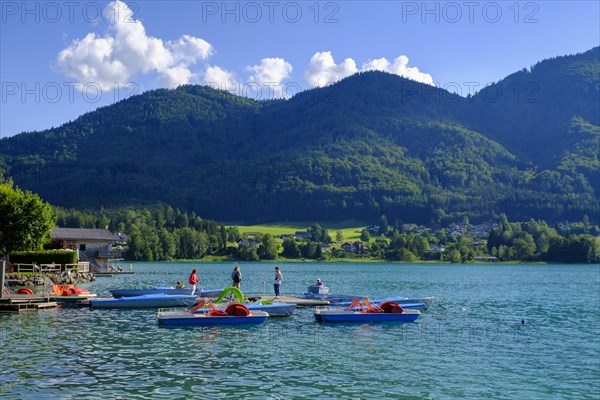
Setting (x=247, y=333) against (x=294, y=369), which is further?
(x=247, y=333)

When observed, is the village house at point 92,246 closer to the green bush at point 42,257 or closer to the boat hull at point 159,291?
the green bush at point 42,257

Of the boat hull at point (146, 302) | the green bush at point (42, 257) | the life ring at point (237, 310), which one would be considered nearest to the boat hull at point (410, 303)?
the boat hull at point (146, 302)

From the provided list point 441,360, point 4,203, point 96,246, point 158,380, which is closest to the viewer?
point 158,380

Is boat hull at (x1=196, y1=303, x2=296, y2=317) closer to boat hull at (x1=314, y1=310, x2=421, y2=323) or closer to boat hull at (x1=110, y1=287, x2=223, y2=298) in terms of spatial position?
boat hull at (x1=314, y1=310, x2=421, y2=323)

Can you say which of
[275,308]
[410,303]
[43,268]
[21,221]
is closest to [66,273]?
[43,268]

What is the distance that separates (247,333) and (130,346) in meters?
8.29

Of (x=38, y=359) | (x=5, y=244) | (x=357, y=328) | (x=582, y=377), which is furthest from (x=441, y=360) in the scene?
(x=5, y=244)

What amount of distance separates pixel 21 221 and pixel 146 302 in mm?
31412

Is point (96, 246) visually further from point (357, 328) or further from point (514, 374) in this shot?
point (514, 374)

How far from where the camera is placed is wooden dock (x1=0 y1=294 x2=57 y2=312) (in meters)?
Result: 45.3

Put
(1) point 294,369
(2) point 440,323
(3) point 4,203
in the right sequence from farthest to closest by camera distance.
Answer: (3) point 4,203 < (2) point 440,323 < (1) point 294,369

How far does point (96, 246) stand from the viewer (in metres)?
116

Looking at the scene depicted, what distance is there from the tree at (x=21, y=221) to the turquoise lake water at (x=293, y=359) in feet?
106

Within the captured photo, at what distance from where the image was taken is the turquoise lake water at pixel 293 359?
23.8 meters
